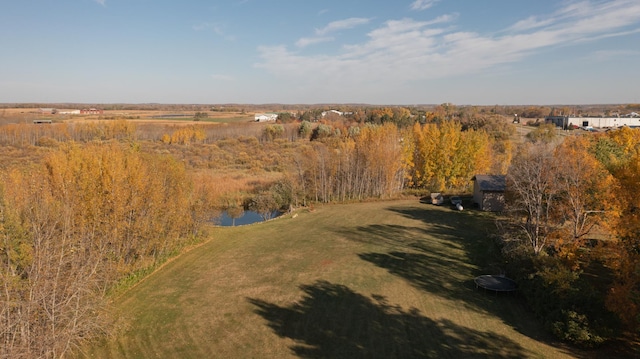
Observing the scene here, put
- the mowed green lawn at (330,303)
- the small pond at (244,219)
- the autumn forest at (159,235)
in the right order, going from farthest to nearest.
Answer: the small pond at (244,219) → the mowed green lawn at (330,303) → the autumn forest at (159,235)

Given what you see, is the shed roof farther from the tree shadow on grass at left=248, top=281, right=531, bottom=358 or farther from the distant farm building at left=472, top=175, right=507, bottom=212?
the tree shadow on grass at left=248, top=281, right=531, bottom=358

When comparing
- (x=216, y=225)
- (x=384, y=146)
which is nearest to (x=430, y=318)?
(x=216, y=225)

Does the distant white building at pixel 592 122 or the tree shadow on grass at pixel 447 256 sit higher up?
the distant white building at pixel 592 122

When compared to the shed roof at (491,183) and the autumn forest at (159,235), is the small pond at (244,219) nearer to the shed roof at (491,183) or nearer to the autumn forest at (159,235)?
the autumn forest at (159,235)

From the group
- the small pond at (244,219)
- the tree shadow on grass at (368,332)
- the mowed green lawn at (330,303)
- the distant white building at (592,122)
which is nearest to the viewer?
the tree shadow on grass at (368,332)

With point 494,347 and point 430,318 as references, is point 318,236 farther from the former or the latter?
point 494,347

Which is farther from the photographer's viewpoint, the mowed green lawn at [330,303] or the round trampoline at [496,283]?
the round trampoline at [496,283]

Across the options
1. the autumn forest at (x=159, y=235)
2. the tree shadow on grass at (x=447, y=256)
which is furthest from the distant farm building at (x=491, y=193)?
the autumn forest at (x=159, y=235)
